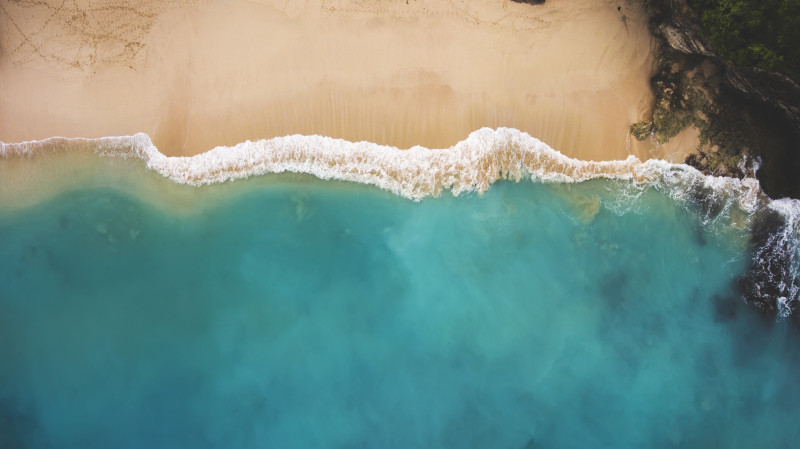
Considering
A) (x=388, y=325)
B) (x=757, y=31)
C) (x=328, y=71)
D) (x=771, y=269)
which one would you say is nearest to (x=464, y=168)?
(x=328, y=71)

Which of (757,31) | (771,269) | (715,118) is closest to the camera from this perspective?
(757,31)

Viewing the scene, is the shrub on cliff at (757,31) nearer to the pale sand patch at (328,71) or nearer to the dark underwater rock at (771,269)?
the pale sand patch at (328,71)

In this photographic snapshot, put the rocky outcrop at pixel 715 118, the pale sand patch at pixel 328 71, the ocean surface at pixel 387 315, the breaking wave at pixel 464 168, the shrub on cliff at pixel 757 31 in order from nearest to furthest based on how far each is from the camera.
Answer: the shrub on cliff at pixel 757 31 < the rocky outcrop at pixel 715 118 < the pale sand patch at pixel 328 71 < the breaking wave at pixel 464 168 < the ocean surface at pixel 387 315

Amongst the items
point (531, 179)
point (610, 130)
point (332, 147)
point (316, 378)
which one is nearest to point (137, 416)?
point (316, 378)

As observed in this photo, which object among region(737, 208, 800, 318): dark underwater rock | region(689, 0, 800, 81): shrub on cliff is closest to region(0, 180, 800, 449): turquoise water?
region(737, 208, 800, 318): dark underwater rock

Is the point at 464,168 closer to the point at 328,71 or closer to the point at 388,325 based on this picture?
the point at 328,71

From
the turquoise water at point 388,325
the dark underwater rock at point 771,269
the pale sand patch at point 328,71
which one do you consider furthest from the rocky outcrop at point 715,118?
the turquoise water at point 388,325

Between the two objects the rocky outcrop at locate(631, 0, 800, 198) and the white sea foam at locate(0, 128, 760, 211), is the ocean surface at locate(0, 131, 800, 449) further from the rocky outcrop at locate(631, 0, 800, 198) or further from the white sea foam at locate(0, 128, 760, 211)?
the rocky outcrop at locate(631, 0, 800, 198)

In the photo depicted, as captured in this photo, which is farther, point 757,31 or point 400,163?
point 400,163
